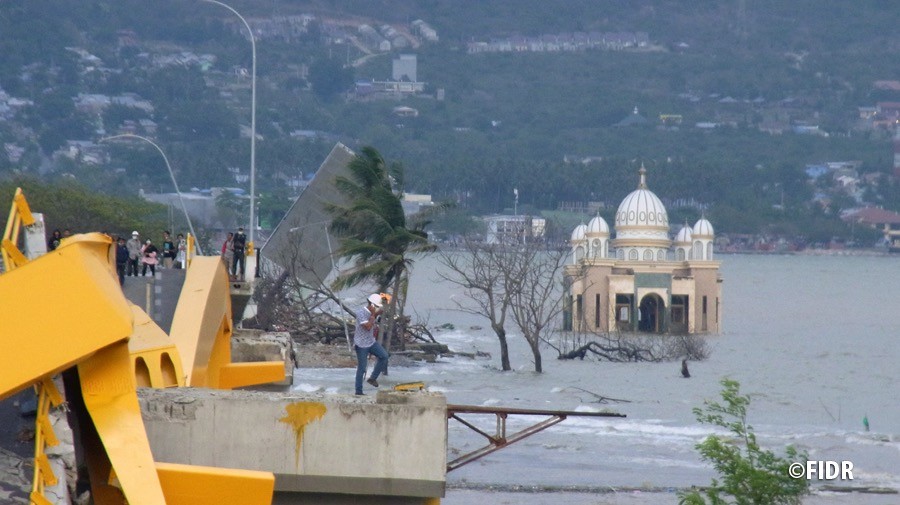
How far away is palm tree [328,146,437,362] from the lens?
4375 centimetres

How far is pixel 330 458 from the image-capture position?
10.2 m

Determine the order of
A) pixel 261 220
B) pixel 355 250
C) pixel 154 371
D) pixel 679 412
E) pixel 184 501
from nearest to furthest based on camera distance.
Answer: pixel 184 501 → pixel 154 371 → pixel 679 412 → pixel 355 250 → pixel 261 220

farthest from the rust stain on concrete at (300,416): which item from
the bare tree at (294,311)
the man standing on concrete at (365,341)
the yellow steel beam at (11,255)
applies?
the bare tree at (294,311)

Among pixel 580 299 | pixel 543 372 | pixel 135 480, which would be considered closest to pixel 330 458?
pixel 135 480

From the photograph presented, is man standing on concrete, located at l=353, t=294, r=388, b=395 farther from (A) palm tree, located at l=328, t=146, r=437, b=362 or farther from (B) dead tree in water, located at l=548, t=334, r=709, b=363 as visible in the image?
(B) dead tree in water, located at l=548, t=334, r=709, b=363

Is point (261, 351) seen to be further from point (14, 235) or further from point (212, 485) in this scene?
point (14, 235)

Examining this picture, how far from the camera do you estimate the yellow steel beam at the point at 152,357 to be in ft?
39.0

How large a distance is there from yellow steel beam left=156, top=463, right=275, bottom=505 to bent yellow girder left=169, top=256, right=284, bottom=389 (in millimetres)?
4582

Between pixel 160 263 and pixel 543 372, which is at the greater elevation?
pixel 160 263

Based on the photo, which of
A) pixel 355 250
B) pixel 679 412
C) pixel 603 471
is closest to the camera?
pixel 603 471

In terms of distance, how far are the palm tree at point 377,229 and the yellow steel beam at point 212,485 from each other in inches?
1336

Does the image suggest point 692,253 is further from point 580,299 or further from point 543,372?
point 543,372

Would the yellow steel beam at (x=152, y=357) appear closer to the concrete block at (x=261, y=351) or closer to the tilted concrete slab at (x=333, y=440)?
the tilted concrete slab at (x=333, y=440)

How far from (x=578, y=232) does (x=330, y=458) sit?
8024cm
